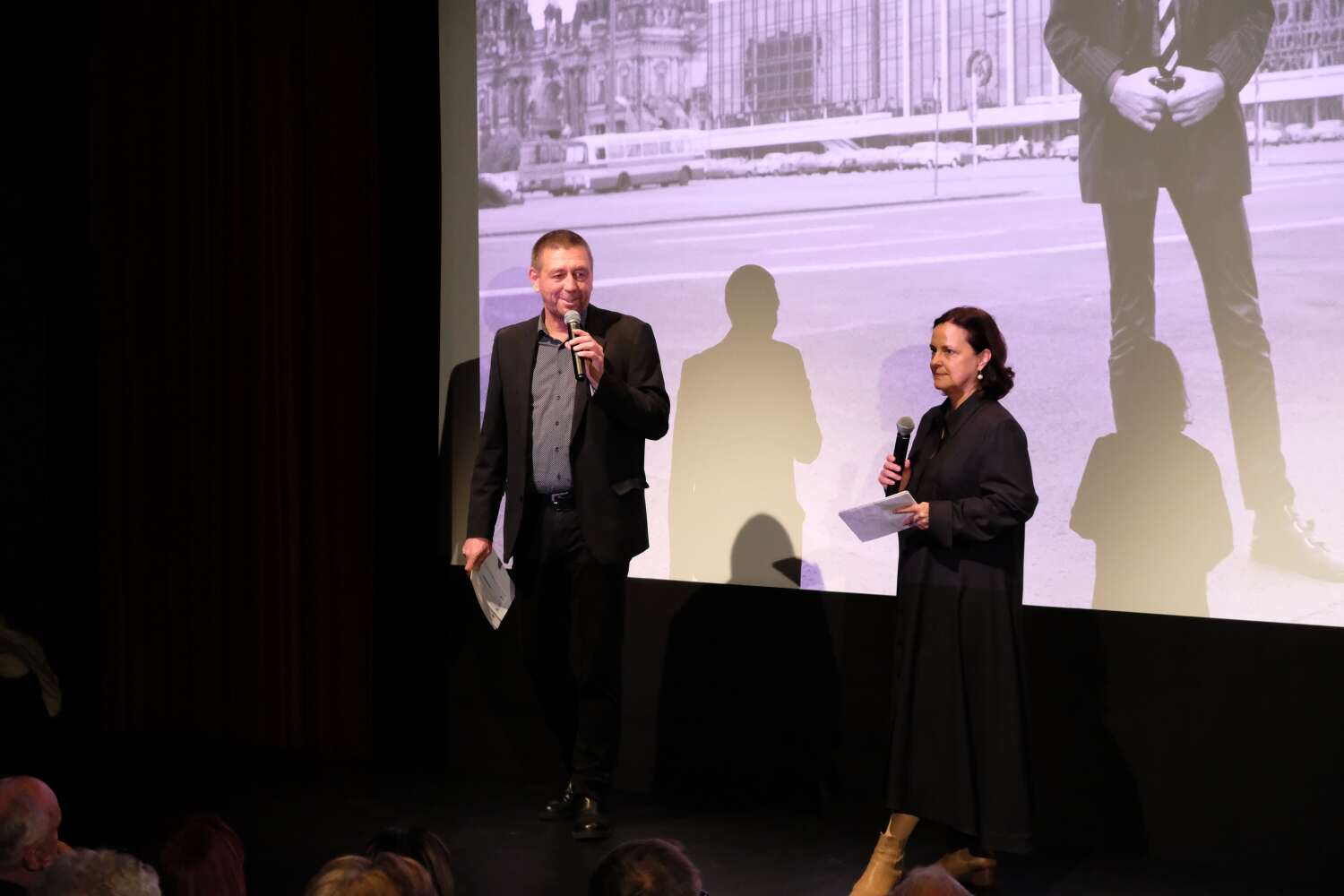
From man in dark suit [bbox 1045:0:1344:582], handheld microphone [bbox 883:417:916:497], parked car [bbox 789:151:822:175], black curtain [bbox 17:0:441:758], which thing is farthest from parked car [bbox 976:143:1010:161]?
black curtain [bbox 17:0:441:758]

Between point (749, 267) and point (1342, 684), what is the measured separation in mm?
1962

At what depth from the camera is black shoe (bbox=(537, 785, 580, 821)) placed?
12.6 feet

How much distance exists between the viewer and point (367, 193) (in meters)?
4.66

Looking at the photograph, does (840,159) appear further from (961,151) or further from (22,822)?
(22,822)

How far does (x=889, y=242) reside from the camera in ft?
13.1

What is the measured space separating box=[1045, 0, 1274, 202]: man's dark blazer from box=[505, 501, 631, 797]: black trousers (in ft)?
5.41

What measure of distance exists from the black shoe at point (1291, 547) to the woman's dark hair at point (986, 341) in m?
0.78

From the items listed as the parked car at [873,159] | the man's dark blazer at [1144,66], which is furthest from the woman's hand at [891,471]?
the parked car at [873,159]

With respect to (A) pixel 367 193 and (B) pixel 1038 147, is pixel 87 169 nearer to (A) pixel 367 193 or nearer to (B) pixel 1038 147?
(A) pixel 367 193

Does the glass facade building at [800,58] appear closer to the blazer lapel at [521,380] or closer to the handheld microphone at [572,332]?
the blazer lapel at [521,380]

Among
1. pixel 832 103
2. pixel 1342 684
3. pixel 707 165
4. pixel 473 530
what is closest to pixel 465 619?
pixel 473 530

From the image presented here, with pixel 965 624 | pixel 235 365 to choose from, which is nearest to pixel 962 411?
pixel 965 624

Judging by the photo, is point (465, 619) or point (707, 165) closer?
point (707, 165)

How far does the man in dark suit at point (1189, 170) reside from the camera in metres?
3.44
